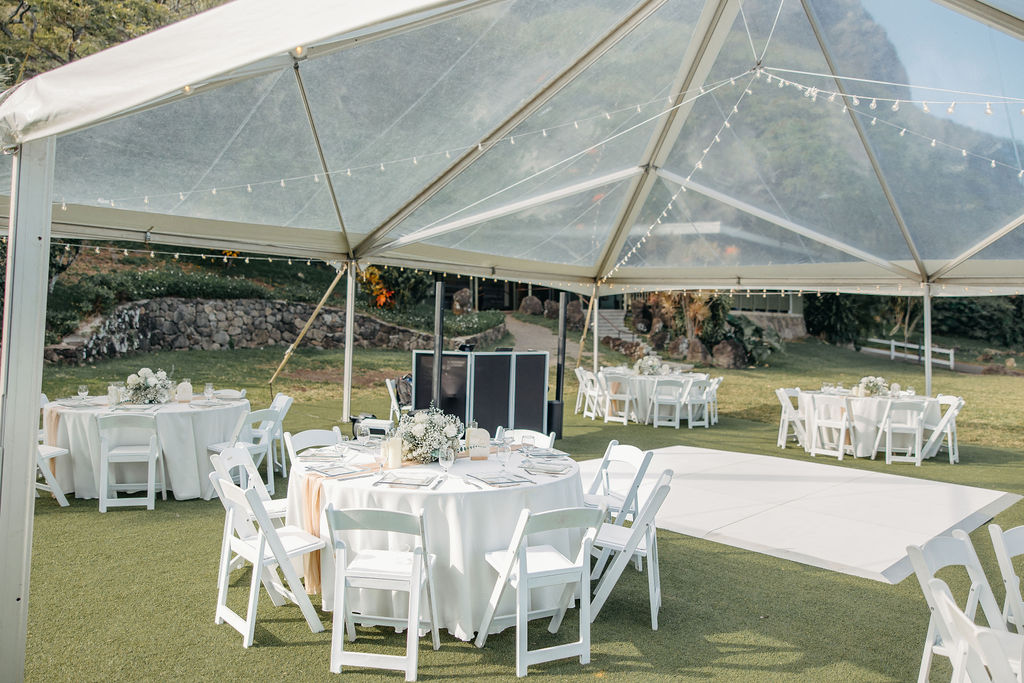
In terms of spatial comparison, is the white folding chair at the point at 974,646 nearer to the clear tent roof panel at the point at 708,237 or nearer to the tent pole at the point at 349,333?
the clear tent roof panel at the point at 708,237

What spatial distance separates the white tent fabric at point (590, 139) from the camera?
6.07 metres

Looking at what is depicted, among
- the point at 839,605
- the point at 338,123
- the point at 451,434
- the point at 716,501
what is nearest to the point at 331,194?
the point at 338,123

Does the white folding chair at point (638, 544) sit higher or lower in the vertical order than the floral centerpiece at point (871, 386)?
lower

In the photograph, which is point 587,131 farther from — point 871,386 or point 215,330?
point 215,330

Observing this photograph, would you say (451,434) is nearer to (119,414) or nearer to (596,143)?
(119,414)

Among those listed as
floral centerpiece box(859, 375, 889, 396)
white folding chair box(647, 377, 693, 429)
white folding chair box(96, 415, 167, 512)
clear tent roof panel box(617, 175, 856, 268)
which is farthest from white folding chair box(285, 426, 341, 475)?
floral centerpiece box(859, 375, 889, 396)

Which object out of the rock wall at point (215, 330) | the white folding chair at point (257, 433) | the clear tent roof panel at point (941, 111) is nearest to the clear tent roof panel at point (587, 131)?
the clear tent roof panel at point (941, 111)

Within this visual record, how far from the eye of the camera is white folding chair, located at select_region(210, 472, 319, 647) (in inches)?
149

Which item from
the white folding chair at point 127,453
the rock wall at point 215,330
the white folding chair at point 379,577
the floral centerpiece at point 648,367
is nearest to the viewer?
the white folding chair at point 379,577

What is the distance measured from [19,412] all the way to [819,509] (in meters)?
6.61

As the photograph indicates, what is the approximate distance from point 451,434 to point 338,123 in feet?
12.0

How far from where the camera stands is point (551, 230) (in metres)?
11.0

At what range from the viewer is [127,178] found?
7180mm

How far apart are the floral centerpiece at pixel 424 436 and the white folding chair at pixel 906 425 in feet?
24.4
